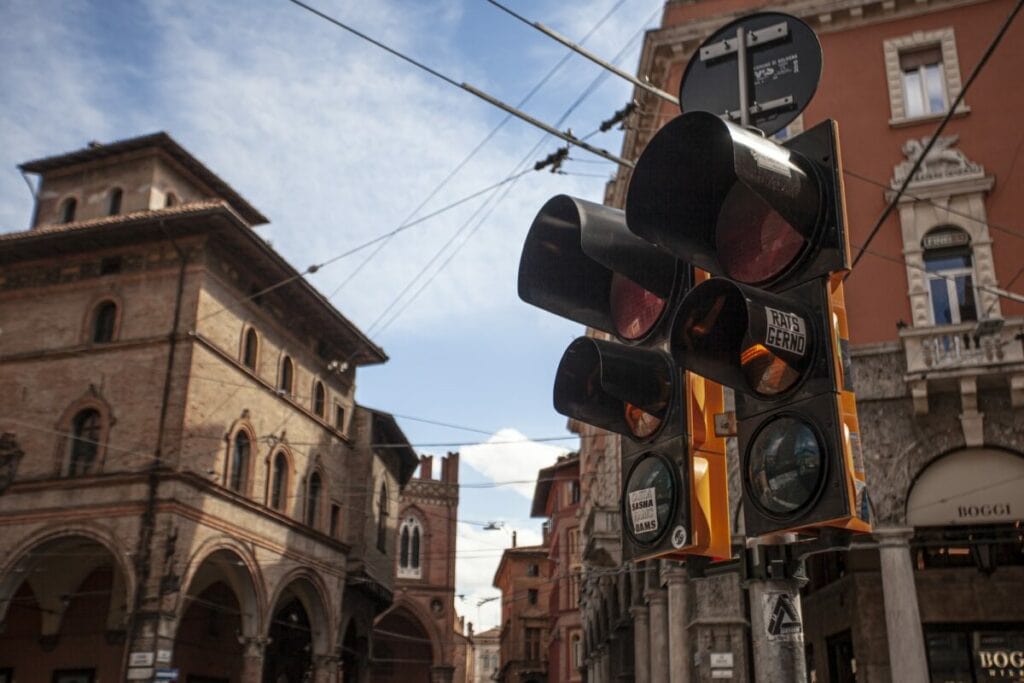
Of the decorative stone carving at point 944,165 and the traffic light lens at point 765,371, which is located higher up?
the decorative stone carving at point 944,165

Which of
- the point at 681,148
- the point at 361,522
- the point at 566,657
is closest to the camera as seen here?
the point at 681,148

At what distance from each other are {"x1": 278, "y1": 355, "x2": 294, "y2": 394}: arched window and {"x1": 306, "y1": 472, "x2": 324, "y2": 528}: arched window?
2.94 m

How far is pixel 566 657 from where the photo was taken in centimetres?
5231

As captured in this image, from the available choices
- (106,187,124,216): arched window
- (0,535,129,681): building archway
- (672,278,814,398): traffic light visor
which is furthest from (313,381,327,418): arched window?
(672,278,814,398): traffic light visor

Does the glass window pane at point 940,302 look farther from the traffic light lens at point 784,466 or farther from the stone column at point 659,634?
the traffic light lens at point 784,466

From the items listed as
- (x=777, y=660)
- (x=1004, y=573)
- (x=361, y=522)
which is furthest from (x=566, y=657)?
(x=777, y=660)

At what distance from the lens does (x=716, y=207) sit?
3275mm

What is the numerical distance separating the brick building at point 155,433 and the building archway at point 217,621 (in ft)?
0.20

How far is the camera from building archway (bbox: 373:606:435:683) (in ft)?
177

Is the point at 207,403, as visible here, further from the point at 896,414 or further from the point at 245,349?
the point at 896,414

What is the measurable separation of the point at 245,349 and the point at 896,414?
56.8 feet

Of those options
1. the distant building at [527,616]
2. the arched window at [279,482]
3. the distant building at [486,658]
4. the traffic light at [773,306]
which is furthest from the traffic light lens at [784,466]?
the distant building at [486,658]

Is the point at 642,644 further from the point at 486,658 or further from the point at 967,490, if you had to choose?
the point at 486,658

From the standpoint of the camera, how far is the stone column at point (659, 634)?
827 inches
